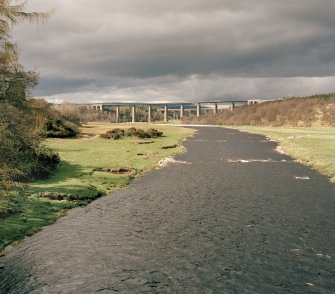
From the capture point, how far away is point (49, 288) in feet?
46.1

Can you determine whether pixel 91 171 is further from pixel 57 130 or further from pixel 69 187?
pixel 57 130

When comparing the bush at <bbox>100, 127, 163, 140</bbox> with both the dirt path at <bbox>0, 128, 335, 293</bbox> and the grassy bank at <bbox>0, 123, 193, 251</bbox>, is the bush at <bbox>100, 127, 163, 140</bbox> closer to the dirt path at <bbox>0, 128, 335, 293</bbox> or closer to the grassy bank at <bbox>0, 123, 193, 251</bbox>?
the grassy bank at <bbox>0, 123, 193, 251</bbox>

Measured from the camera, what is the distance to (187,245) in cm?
1878

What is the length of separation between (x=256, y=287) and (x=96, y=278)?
637 centimetres

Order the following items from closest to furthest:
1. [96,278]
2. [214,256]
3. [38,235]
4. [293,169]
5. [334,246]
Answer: [96,278] → [214,256] → [334,246] → [38,235] → [293,169]

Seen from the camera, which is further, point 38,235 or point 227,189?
point 227,189

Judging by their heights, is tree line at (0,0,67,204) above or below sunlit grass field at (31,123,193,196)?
above

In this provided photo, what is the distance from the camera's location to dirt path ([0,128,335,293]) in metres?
14.5

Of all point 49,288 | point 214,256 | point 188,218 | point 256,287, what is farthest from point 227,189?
point 49,288

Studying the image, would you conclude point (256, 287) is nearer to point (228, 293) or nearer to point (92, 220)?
point (228, 293)

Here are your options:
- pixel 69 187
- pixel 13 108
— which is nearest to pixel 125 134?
pixel 69 187

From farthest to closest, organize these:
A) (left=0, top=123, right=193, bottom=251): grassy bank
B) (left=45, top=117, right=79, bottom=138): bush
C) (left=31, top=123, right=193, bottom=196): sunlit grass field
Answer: (left=45, top=117, right=79, bottom=138): bush < (left=31, top=123, right=193, bottom=196): sunlit grass field < (left=0, top=123, right=193, bottom=251): grassy bank

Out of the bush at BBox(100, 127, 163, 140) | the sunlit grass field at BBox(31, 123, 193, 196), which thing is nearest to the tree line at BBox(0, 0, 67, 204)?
the sunlit grass field at BBox(31, 123, 193, 196)

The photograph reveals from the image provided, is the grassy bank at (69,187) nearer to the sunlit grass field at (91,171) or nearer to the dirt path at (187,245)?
the sunlit grass field at (91,171)
